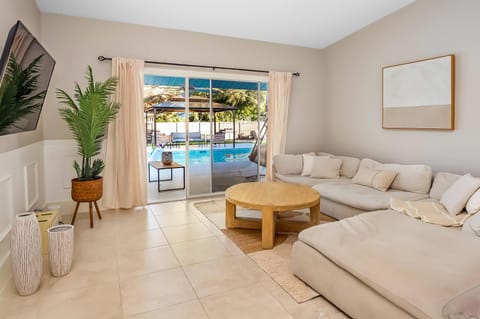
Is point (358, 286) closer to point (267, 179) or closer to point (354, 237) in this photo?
point (354, 237)

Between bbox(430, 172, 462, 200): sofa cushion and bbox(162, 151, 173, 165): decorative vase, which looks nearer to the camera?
bbox(430, 172, 462, 200): sofa cushion

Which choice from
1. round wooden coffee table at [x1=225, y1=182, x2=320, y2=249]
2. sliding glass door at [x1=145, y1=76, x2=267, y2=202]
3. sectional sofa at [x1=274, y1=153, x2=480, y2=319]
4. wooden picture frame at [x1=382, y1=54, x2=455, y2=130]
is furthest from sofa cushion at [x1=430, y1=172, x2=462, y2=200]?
sliding glass door at [x1=145, y1=76, x2=267, y2=202]

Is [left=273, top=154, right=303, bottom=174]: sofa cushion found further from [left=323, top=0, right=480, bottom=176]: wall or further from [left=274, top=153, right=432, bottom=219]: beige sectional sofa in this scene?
[left=323, top=0, right=480, bottom=176]: wall

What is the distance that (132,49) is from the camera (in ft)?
14.2

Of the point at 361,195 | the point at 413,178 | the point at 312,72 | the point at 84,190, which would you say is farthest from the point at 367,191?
the point at 84,190

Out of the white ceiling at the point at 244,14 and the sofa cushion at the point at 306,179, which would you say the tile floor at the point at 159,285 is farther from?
the white ceiling at the point at 244,14

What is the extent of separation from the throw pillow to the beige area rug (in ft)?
2.99

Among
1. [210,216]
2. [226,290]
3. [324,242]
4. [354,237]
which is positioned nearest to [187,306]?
[226,290]

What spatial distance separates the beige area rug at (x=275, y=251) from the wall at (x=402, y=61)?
1798 mm

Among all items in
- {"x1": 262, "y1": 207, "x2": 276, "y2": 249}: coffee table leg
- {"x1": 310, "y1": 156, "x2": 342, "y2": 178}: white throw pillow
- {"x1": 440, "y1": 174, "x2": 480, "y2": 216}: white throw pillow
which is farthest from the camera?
{"x1": 310, "y1": 156, "x2": 342, "y2": 178}: white throw pillow

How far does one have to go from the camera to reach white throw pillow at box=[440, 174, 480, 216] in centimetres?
285

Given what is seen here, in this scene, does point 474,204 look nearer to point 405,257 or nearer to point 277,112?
point 405,257

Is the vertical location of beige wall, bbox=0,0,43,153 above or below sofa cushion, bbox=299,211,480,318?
above

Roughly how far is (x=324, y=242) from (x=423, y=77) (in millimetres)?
3030
